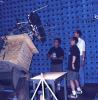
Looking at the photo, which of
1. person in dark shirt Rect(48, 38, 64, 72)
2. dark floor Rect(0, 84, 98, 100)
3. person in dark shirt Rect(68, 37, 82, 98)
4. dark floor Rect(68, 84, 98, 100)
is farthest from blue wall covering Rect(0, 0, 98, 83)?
person in dark shirt Rect(68, 37, 82, 98)

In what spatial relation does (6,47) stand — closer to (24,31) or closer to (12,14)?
(24,31)

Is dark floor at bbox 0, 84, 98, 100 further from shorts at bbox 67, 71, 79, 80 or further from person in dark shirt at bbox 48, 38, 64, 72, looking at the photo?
person in dark shirt at bbox 48, 38, 64, 72

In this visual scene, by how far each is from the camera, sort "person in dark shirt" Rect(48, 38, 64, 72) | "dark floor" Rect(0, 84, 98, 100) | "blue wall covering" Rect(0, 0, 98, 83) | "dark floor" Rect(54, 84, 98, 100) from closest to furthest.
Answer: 1. "dark floor" Rect(0, 84, 98, 100)
2. "dark floor" Rect(54, 84, 98, 100)
3. "person in dark shirt" Rect(48, 38, 64, 72)
4. "blue wall covering" Rect(0, 0, 98, 83)

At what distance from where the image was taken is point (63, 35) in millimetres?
8500

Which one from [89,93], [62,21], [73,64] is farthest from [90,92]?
[62,21]

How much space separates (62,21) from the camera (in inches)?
334

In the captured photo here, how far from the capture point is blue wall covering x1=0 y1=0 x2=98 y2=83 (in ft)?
26.7

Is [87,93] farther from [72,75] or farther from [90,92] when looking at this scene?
[72,75]

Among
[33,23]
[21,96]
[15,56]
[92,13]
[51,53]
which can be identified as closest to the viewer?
[15,56]

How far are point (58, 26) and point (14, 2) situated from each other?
1775 millimetres

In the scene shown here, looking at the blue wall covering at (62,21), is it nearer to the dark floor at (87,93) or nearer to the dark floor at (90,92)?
the dark floor at (90,92)

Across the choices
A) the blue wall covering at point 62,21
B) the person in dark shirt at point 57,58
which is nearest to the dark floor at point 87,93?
the blue wall covering at point 62,21

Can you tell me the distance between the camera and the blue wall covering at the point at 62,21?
320 inches

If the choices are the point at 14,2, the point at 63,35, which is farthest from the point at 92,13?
the point at 14,2
